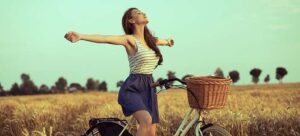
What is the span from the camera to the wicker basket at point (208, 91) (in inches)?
235

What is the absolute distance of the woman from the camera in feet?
21.2

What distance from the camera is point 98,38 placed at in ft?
21.2

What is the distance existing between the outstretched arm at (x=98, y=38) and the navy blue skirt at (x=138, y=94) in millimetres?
411

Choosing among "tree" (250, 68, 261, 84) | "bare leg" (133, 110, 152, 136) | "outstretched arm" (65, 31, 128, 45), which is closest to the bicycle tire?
"bare leg" (133, 110, 152, 136)

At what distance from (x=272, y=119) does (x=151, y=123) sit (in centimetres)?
530

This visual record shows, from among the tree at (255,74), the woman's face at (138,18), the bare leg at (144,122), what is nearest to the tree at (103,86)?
the tree at (255,74)

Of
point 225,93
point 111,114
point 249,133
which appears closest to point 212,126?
point 225,93

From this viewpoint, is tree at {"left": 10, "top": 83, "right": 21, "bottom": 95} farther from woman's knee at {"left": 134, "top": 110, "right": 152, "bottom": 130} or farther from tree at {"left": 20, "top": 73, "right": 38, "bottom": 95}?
woman's knee at {"left": 134, "top": 110, "right": 152, "bottom": 130}

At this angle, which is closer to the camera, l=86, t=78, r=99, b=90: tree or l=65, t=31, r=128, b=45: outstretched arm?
l=65, t=31, r=128, b=45: outstretched arm

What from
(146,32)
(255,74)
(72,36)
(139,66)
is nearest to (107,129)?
(139,66)

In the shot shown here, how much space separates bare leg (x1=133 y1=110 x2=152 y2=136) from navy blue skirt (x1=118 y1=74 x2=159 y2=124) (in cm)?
14

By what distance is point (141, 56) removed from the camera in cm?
685

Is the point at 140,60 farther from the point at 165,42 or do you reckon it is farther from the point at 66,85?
the point at 66,85

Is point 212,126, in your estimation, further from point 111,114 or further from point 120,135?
point 111,114
